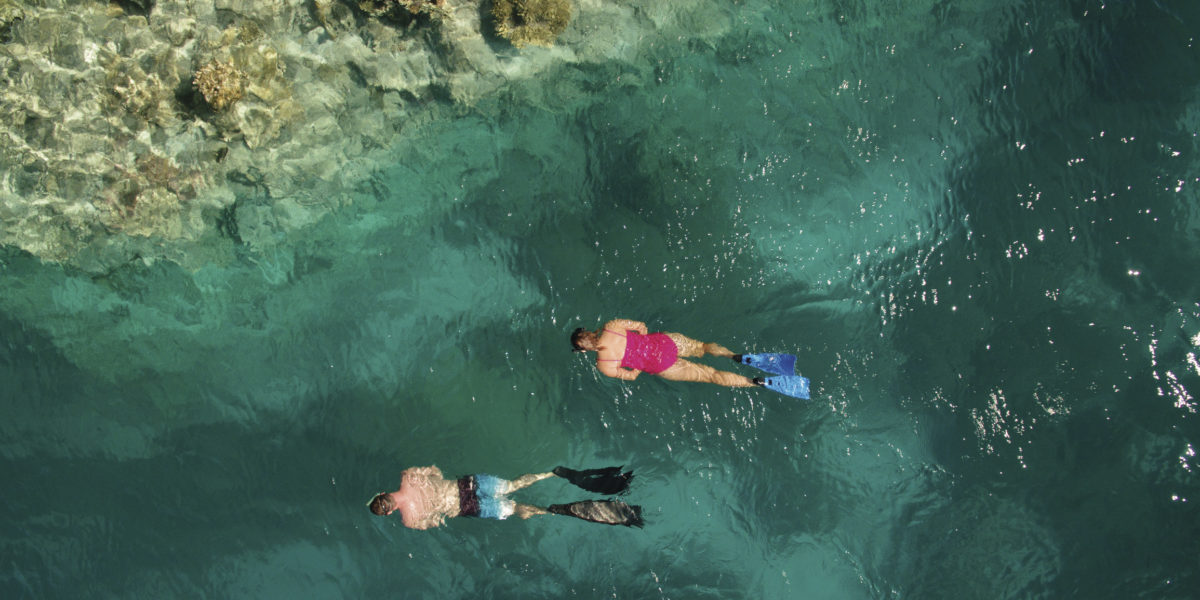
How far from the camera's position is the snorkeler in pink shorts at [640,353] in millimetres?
8281

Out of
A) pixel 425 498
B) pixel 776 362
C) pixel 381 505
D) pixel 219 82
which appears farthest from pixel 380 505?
pixel 219 82

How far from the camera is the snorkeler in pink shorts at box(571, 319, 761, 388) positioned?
27.2ft

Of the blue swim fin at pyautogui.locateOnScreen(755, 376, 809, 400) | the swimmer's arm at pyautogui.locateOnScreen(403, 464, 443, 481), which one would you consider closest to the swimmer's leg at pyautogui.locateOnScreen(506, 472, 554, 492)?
the swimmer's arm at pyautogui.locateOnScreen(403, 464, 443, 481)

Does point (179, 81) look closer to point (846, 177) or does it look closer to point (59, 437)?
point (59, 437)

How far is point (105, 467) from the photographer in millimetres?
9664

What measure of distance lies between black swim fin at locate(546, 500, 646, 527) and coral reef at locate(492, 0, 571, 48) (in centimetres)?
606

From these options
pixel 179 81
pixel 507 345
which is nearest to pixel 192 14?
pixel 179 81

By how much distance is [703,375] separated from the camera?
876cm

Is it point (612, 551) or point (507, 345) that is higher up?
point (507, 345)

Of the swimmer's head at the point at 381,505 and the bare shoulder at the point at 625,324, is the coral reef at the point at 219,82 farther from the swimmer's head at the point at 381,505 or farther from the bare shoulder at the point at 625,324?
the bare shoulder at the point at 625,324

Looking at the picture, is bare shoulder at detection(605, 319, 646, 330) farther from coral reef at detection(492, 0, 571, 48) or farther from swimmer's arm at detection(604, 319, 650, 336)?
coral reef at detection(492, 0, 571, 48)

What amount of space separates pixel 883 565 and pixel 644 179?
19.6ft

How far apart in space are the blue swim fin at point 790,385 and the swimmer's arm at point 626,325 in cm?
165

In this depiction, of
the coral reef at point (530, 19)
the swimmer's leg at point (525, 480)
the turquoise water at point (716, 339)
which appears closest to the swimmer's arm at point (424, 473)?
the turquoise water at point (716, 339)
